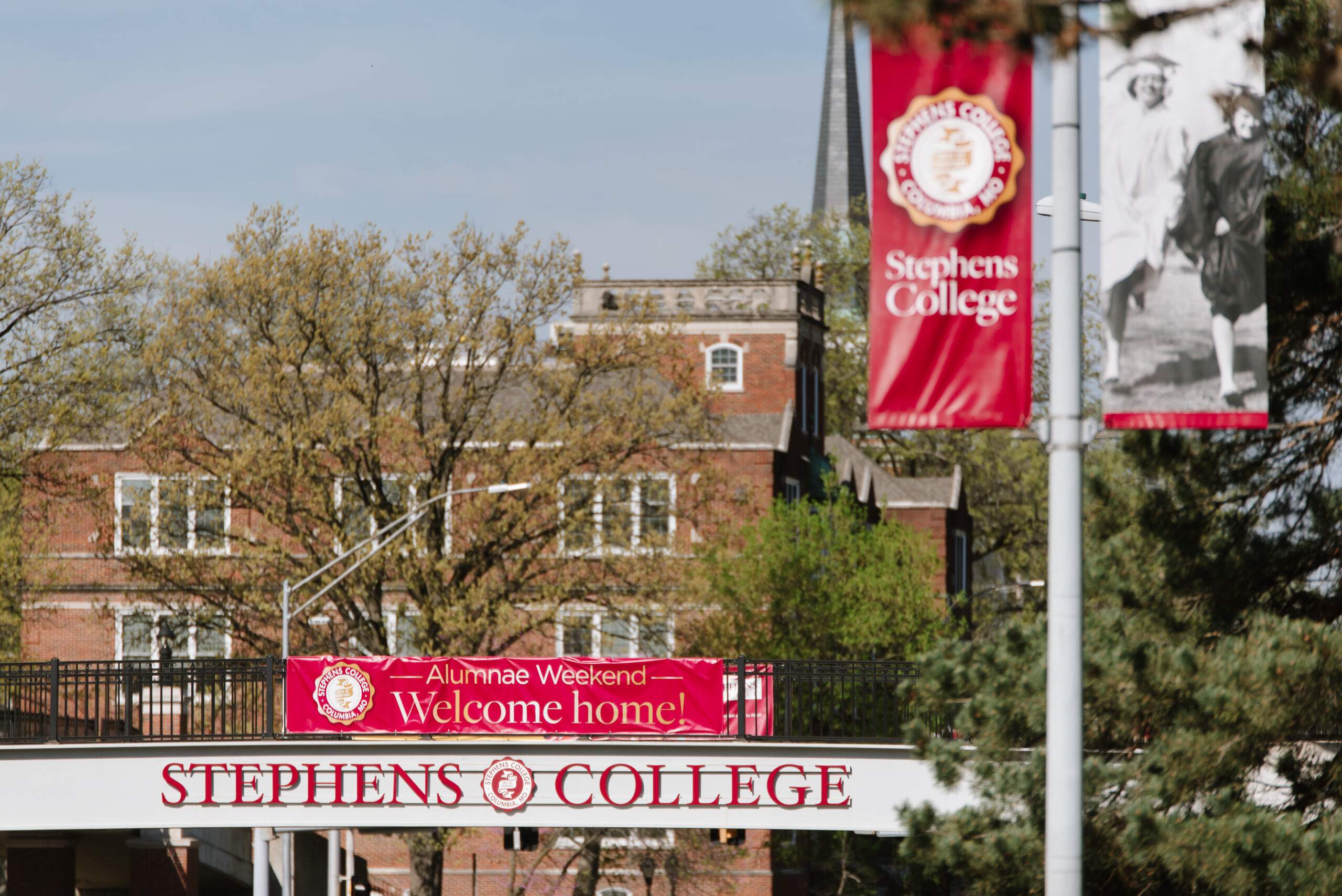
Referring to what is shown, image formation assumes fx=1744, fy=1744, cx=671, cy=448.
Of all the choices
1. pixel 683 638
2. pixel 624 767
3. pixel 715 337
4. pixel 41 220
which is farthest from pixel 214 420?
pixel 715 337

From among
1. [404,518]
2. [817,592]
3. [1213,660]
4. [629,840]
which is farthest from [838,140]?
[1213,660]

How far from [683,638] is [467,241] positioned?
33.6 feet

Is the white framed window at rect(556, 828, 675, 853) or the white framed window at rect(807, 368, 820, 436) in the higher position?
the white framed window at rect(807, 368, 820, 436)

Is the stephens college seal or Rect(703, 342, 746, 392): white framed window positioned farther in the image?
Rect(703, 342, 746, 392): white framed window

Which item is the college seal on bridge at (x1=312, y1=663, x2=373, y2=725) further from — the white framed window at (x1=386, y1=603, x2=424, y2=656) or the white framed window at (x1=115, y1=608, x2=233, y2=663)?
the white framed window at (x1=386, y1=603, x2=424, y2=656)

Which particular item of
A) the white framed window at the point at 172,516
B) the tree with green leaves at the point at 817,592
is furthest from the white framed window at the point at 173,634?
the tree with green leaves at the point at 817,592

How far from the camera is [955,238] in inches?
363

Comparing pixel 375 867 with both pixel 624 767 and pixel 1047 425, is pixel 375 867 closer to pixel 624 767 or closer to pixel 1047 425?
pixel 624 767

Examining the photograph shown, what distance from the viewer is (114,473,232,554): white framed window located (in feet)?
116

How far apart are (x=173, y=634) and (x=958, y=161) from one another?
28.4m

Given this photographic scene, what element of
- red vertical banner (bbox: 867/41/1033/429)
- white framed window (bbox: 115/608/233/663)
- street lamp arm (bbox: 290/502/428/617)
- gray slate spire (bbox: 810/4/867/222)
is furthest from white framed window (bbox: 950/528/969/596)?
gray slate spire (bbox: 810/4/867/222)

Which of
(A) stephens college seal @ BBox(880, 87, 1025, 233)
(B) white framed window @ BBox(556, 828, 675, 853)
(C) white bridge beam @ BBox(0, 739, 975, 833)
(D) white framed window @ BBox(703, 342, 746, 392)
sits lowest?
(B) white framed window @ BBox(556, 828, 675, 853)

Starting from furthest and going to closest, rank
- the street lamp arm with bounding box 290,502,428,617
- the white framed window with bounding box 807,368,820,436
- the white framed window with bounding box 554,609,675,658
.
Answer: the white framed window with bounding box 807,368,820,436 < the white framed window with bounding box 554,609,675,658 < the street lamp arm with bounding box 290,502,428,617

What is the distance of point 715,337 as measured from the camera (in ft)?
184
